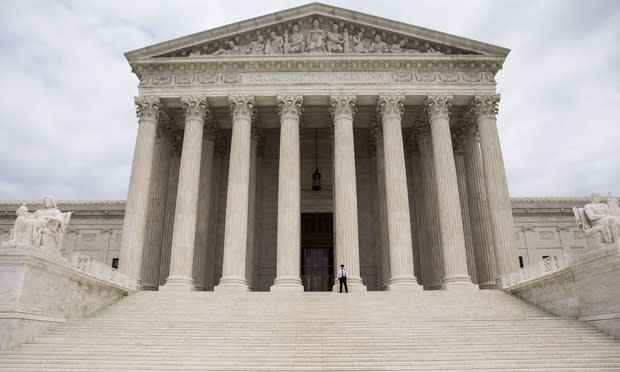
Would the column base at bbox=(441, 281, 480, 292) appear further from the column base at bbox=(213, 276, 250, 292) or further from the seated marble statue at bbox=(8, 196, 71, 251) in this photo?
the seated marble statue at bbox=(8, 196, 71, 251)

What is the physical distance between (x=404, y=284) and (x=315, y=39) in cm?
1724

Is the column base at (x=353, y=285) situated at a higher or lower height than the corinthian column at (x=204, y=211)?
lower

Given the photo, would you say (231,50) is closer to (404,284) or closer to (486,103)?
(486,103)

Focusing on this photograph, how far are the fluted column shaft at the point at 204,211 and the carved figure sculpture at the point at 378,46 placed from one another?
13.1 meters

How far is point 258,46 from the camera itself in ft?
98.4

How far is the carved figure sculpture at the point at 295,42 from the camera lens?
1166 inches

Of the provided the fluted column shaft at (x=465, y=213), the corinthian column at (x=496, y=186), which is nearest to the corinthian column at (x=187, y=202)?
the corinthian column at (x=496, y=186)

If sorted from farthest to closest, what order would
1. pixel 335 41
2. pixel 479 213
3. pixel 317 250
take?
pixel 317 250
pixel 479 213
pixel 335 41

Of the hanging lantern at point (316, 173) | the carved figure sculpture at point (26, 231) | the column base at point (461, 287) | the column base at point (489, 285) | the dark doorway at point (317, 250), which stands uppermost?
the hanging lantern at point (316, 173)

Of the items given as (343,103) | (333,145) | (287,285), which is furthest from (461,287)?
(343,103)

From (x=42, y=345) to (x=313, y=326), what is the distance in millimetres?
9571

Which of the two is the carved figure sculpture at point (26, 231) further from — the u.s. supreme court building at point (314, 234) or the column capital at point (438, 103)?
the column capital at point (438, 103)

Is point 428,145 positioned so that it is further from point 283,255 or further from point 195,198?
point 195,198

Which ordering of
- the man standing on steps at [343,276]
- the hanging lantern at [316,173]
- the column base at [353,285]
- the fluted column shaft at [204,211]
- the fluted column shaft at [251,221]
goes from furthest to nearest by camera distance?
the hanging lantern at [316,173]
the fluted column shaft at [251,221]
the fluted column shaft at [204,211]
the column base at [353,285]
the man standing on steps at [343,276]
